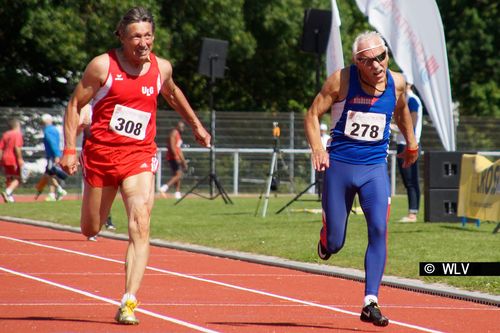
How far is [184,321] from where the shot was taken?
9484 mm

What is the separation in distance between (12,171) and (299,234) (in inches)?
586

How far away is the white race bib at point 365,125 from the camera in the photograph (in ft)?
31.9

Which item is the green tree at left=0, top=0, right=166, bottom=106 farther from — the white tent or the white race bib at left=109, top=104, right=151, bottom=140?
the white race bib at left=109, top=104, right=151, bottom=140

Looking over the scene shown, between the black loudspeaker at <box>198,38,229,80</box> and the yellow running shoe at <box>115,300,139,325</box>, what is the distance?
2117cm

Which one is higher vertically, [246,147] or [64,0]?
[64,0]

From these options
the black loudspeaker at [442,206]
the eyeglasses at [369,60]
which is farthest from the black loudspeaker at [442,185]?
the eyeglasses at [369,60]

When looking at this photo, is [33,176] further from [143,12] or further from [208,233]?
[143,12]

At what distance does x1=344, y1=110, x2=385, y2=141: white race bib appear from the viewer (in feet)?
31.9

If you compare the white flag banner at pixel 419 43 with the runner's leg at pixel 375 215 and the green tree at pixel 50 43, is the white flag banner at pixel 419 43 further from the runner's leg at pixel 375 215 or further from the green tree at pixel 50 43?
the green tree at pixel 50 43

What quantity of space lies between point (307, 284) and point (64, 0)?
27.6 meters

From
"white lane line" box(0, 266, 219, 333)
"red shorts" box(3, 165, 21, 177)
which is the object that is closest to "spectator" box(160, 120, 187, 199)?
"red shorts" box(3, 165, 21, 177)

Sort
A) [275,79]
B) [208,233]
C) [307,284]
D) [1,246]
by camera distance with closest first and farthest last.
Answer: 1. [307,284]
2. [1,246]
3. [208,233]
4. [275,79]

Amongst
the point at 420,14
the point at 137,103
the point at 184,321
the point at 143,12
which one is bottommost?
the point at 184,321

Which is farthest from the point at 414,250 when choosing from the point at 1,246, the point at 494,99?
the point at 494,99
